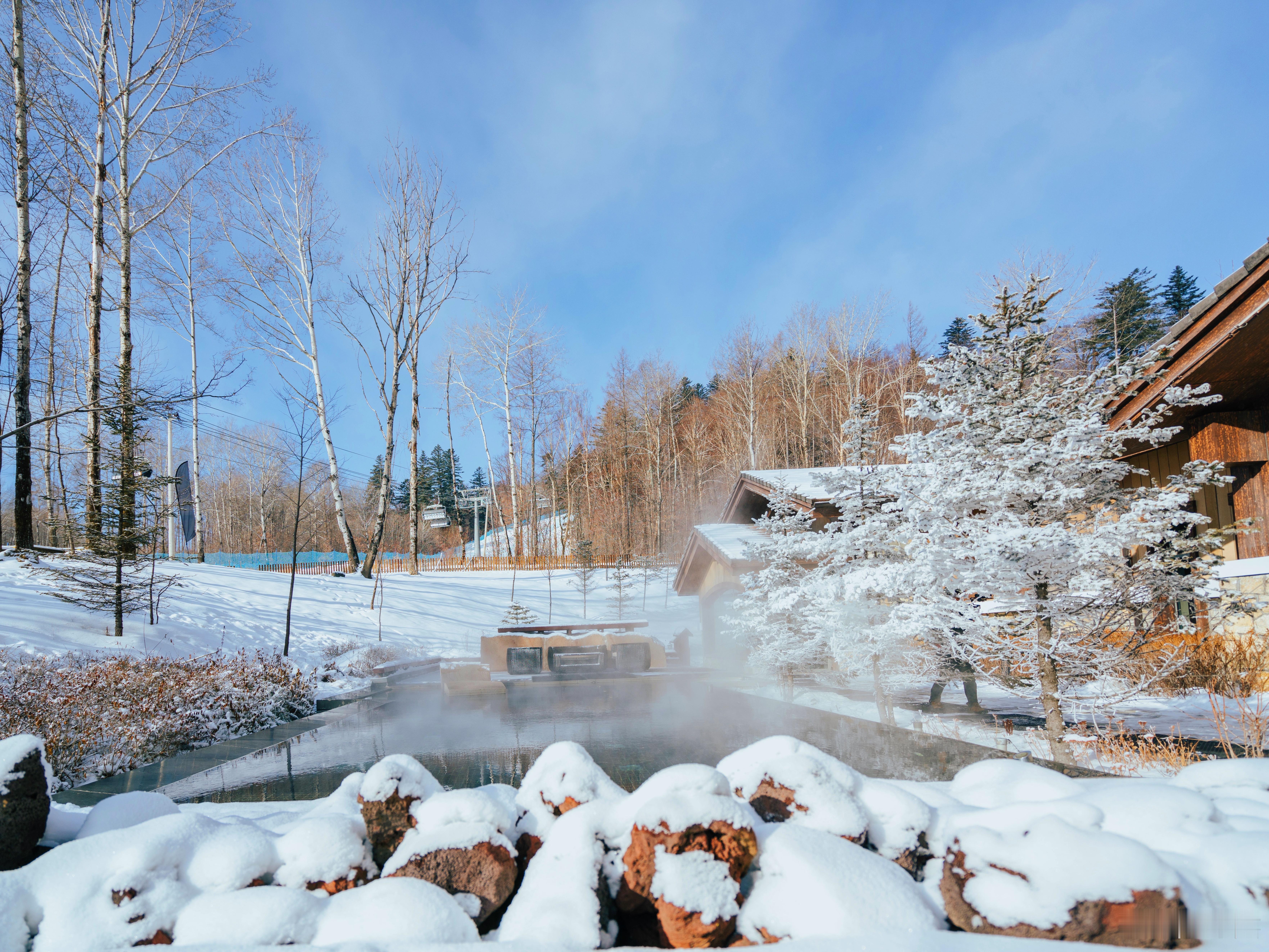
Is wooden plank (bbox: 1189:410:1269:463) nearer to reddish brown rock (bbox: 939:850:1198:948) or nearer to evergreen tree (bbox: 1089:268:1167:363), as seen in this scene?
reddish brown rock (bbox: 939:850:1198:948)

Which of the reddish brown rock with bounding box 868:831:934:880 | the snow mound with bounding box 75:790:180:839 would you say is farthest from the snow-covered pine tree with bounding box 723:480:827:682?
the snow mound with bounding box 75:790:180:839

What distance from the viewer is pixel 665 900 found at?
2.23 metres

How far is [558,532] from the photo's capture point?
45.1 m

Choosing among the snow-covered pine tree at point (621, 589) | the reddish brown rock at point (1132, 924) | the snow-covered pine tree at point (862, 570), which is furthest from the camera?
the snow-covered pine tree at point (621, 589)

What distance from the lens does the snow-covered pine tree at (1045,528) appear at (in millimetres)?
5215

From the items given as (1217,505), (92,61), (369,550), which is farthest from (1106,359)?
(92,61)

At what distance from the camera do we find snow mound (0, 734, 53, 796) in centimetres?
256

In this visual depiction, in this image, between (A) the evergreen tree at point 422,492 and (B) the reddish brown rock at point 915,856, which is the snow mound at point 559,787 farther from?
(A) the evergreen tree at point 422,492

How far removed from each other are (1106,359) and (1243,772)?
29739 millimetres

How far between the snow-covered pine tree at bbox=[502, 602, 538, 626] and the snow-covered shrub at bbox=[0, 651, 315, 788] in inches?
338

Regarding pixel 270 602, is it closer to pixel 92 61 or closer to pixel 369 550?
pixel 369 550

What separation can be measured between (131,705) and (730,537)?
986 centimetres

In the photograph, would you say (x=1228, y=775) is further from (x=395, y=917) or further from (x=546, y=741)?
(x=546, y=741)

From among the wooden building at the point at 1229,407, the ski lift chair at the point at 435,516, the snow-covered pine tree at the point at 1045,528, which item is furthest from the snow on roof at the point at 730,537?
the ski lift chair at the point at 435,516
